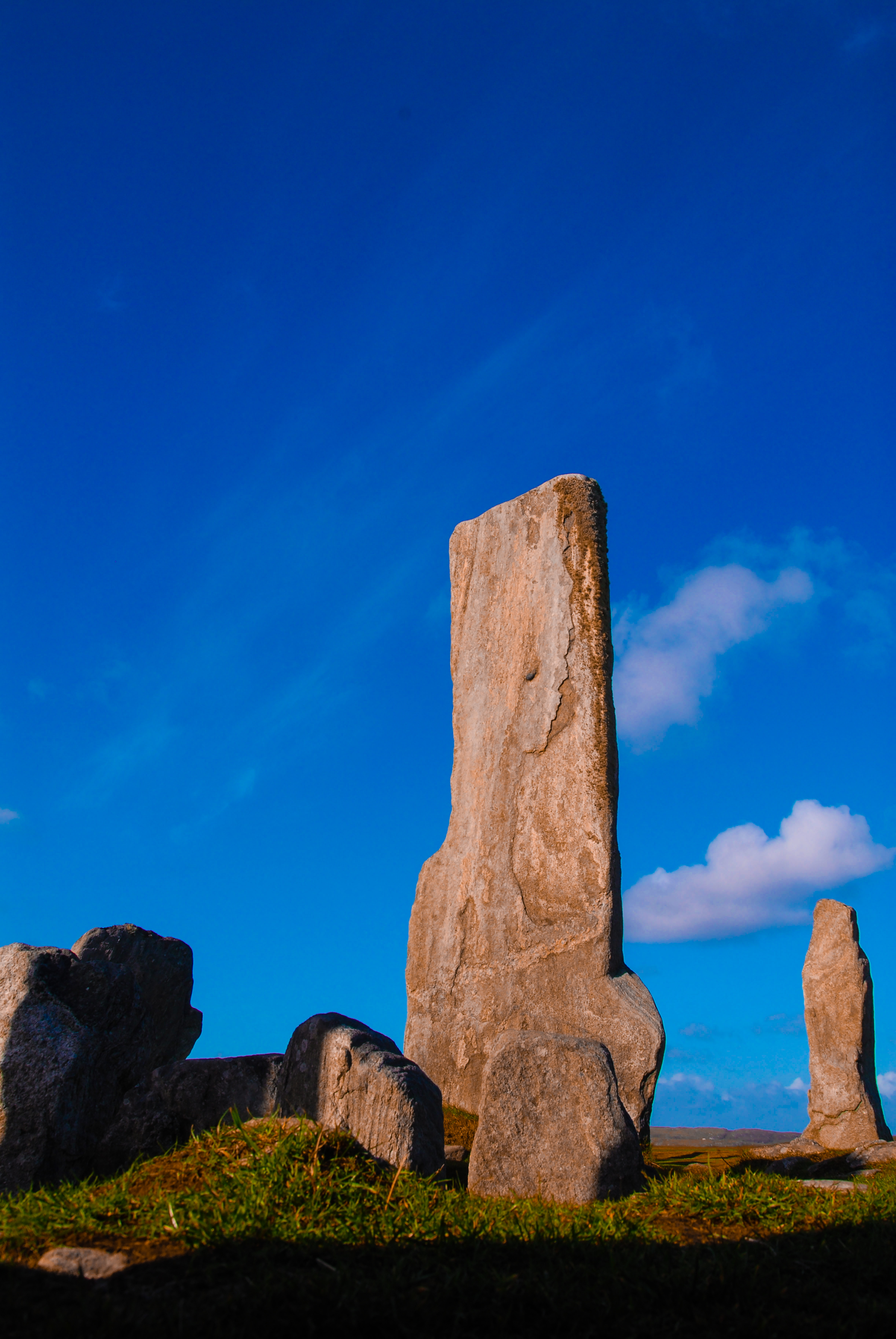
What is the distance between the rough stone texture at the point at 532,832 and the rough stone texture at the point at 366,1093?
3201 mm

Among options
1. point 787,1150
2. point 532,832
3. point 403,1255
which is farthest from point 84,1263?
point 787,1150

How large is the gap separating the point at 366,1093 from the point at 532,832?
4365 mm

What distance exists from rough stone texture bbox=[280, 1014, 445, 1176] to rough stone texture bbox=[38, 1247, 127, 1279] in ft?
5.07

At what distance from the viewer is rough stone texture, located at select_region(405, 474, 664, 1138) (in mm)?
8398

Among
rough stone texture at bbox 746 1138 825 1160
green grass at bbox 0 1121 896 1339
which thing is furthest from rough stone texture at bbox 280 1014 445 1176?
rough stone texture at bbox 746 1138 825 1160

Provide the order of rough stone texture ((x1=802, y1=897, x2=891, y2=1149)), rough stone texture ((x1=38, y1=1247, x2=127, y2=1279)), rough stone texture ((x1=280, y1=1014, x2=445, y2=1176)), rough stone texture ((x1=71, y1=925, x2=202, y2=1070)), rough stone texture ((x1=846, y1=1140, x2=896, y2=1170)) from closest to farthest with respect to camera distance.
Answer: rough stone texture ((x1=38, y1=1247, x2=127, y2=1279))
rough stone texture ((x1=280, y1=1014, x2=445, y2=1176))
rough stone texture ((x1=846, y1=1140, x2=896, y2=1170))
rough stone texture ((x1=71, y1=925, x2=202, y2=1070))
rough stone texture ((x1=802, y1=897, x2=891, y2=1149))

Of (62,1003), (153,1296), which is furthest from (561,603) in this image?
(153,1296)

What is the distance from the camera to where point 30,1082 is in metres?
5.28

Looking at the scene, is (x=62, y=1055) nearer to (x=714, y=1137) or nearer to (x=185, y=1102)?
(x=185, y=1102)

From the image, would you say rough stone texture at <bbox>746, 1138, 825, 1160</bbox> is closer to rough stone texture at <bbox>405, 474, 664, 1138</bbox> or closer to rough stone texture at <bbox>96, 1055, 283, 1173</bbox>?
rough stone texture at <bbox>405, 474, 664, 1138</bbox>

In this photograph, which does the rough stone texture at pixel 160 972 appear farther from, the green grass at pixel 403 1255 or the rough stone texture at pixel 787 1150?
the rough stone texture at pixel 787 1150

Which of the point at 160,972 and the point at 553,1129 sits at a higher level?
the point at 160,972

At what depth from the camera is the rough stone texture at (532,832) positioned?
27.6 ft

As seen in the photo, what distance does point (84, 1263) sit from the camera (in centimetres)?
338
